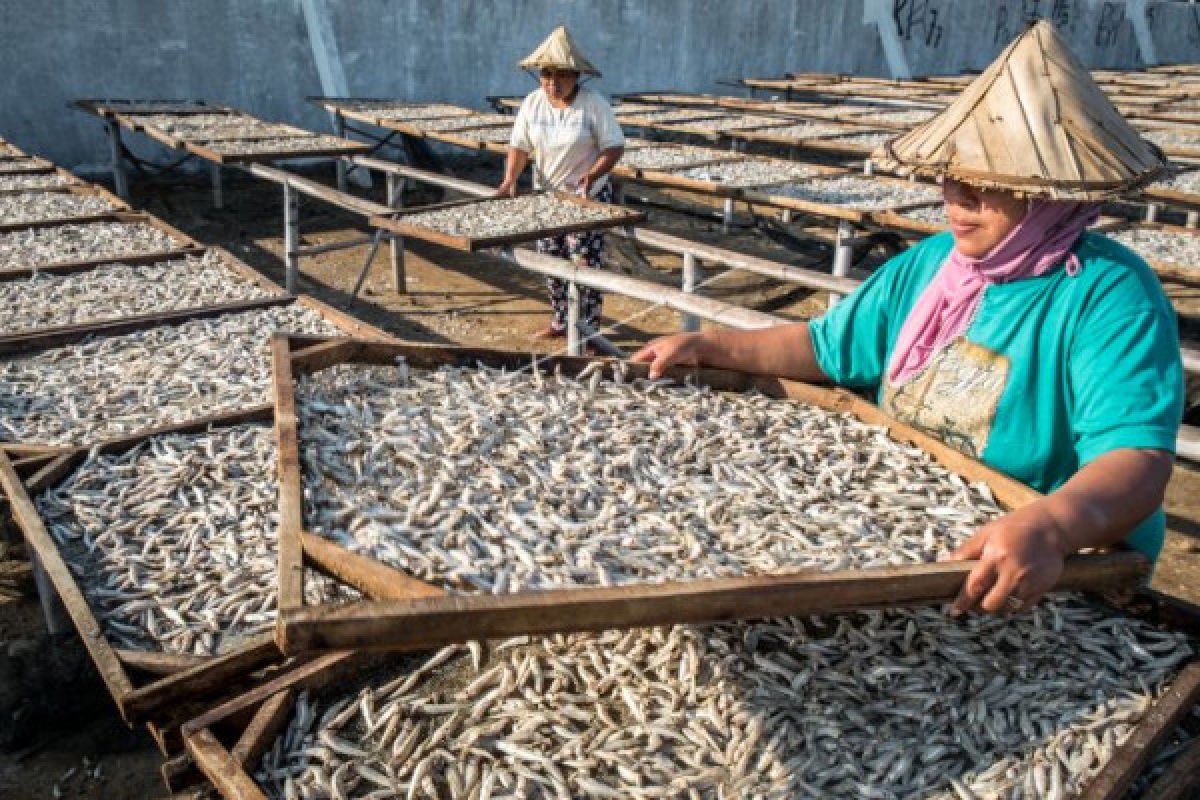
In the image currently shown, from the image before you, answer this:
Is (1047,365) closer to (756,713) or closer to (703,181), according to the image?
(756,713)

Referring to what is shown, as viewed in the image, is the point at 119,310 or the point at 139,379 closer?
the point at 139,379

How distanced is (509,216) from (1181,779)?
5976 millimetres

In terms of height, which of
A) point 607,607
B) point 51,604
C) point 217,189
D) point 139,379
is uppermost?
point 607,607

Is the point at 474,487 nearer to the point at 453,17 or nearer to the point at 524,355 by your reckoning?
the point at 524,355

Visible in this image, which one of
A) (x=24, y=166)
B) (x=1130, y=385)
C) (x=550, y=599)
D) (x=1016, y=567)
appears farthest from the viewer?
(x=24, y=166)

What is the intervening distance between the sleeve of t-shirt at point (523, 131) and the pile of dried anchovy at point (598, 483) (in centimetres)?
506

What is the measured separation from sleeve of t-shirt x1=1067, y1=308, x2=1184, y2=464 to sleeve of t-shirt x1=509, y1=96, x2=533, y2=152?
243 inches

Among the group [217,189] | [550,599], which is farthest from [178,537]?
[217,189]

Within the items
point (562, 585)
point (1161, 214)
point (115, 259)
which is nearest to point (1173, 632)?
point (562, 585)

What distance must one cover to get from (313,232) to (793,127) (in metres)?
6.41

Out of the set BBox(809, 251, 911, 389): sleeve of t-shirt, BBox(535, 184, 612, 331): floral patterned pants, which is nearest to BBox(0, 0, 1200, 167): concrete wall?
BBox(535, 184, 612, 331): floral patterned pants

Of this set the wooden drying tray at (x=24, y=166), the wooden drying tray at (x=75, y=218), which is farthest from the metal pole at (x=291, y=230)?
the wooden drying tray at (x=24, y=166)

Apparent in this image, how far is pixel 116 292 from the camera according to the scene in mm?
5809

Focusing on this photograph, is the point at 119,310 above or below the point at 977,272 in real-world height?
below
